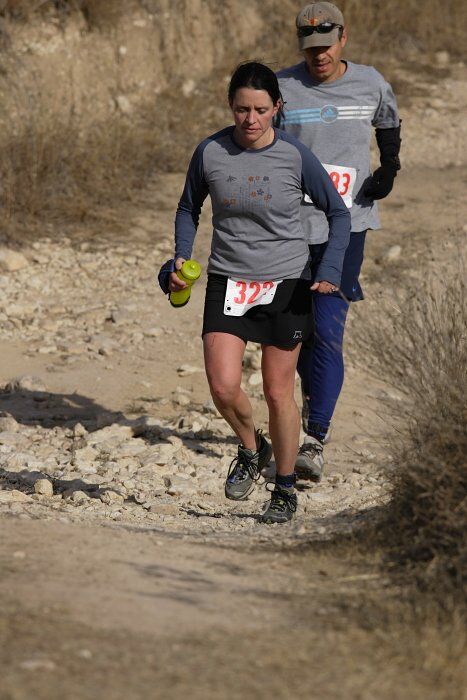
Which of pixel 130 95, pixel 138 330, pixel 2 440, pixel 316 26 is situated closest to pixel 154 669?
pixel 316 26

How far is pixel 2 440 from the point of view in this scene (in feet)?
22.9

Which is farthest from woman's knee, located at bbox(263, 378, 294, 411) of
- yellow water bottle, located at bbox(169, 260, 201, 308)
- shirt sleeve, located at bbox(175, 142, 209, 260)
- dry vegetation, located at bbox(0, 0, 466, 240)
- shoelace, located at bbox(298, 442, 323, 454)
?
dry vegetation, located at bbox(0, 0, 466, 240)

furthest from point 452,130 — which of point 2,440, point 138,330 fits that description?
point 2,440

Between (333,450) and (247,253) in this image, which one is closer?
(247,253)

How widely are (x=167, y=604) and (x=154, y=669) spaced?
499 mm

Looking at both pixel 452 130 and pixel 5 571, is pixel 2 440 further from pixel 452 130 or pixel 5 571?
pixel 452 130

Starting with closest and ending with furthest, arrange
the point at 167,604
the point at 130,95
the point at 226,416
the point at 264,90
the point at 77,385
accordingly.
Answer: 1. the point at 167,604
2. the point at 264,90
3. the point at 226,416
4. the point at 77,385
5. the point at 130,95

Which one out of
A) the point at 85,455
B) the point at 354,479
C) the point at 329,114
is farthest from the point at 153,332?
the point at 329,114

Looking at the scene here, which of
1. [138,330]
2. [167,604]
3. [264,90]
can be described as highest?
[264,90]

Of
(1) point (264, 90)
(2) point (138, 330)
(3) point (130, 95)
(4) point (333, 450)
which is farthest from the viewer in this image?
(3) point (130, 95)

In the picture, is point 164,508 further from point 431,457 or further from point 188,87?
point 188,87

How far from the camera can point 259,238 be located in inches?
201

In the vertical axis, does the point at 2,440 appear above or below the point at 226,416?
below

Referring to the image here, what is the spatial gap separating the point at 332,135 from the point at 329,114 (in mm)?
94
